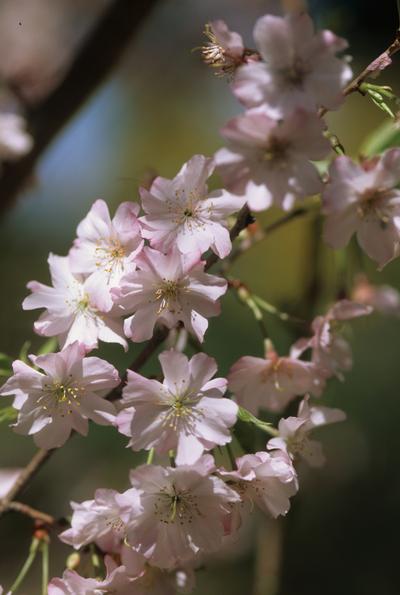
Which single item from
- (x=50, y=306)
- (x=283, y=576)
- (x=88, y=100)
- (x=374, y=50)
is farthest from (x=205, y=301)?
(x=283, y=576)

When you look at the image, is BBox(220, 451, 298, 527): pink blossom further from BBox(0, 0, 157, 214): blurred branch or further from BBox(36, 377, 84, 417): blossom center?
BBox(0, 0, 157, 214): blurred branch

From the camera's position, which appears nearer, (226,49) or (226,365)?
(226,49)

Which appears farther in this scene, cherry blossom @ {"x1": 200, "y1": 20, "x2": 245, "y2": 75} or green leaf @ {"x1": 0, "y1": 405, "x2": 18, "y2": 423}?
green leaf @ {"x1": 0, "y1": 405, "x2": 18, "y2": 423}

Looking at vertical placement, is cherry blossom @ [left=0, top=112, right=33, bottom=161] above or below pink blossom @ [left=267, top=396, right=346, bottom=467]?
above

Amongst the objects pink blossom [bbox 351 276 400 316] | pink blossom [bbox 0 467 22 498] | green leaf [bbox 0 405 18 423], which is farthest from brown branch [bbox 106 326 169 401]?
pink blossom [bbox 351 276 400 316]

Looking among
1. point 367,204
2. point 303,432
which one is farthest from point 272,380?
point 367,204

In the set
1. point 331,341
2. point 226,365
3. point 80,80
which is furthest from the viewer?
point 226,365

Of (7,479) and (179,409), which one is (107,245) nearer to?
(179,409)

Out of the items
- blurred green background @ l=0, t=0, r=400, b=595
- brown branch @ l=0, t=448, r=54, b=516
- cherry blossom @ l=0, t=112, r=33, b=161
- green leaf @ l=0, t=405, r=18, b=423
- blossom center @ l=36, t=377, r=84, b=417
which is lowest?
blurred green background @ l=0, t=0, r=400, b=595

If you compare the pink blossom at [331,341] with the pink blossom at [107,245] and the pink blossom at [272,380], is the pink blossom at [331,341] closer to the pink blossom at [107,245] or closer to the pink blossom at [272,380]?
the pink blossom at [272,380]
